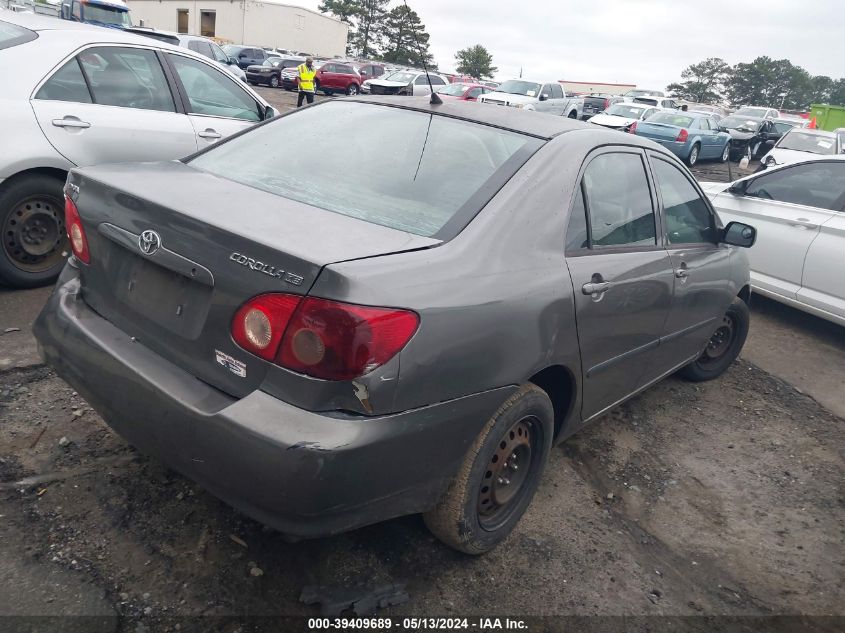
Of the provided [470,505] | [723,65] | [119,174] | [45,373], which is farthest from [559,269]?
[723,65]

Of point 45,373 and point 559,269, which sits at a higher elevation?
point 559,269

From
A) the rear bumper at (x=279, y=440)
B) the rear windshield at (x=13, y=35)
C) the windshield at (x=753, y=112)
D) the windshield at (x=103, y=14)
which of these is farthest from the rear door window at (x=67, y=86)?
the windshield at (x=753, y=112)

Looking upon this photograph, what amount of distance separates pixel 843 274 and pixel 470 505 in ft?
14.7

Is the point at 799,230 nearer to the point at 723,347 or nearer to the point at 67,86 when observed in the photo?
the point at 723,347

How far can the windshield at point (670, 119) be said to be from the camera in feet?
56.7

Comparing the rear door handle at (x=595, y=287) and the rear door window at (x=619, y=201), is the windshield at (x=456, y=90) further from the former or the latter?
the rear door handle at (x=595, y=287)

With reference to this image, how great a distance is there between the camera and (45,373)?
352cm

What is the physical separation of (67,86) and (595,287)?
3850 mm

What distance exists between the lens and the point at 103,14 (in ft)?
58.4

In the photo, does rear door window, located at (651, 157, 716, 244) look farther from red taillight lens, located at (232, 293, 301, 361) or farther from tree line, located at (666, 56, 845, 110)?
tree line, located at (666, 56, 845, 110)

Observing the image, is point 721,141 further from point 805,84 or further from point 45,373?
point 805,84

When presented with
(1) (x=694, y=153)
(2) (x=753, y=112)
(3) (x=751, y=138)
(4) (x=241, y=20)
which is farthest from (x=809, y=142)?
(4) (x=241, y=20)

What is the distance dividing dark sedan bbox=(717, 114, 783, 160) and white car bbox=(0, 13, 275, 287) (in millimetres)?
18207

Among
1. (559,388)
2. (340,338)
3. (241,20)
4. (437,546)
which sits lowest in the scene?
(437,546)
